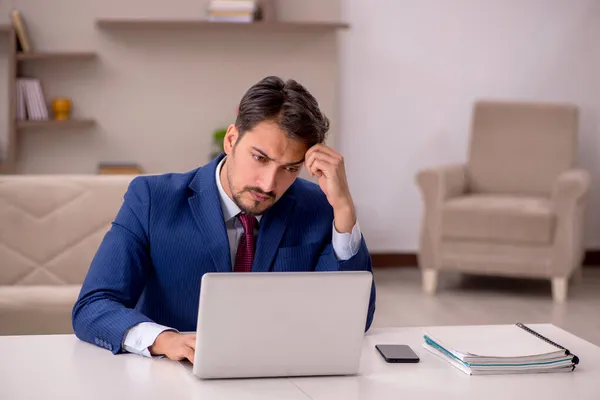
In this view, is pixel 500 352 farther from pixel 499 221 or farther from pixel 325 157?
pixel 499 221

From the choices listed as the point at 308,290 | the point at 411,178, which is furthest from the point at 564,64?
the point at 308,290

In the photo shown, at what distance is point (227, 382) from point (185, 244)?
56 centimetres

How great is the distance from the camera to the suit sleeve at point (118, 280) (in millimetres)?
1706

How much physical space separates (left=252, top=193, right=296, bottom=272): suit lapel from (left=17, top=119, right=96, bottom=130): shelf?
10.7 ft

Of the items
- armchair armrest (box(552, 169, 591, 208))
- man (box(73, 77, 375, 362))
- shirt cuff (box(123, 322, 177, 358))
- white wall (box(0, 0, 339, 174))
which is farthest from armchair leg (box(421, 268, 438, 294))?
shirt cuff (box(123, 322, 177, 358))

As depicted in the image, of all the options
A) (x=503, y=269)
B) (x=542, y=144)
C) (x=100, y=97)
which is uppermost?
(x=100, y=97)

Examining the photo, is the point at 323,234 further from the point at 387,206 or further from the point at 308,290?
the point at 387,206

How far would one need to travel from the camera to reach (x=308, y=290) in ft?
4.83

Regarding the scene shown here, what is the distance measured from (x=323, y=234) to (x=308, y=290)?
62 centimetres

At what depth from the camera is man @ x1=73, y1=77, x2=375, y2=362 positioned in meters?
1.90

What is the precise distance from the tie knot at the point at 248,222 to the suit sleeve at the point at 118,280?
218 mm

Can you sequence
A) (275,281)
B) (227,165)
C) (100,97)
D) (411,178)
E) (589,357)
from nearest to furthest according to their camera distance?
(275,281)
(589,357)
(227,165)
(100,97)
(411,178)

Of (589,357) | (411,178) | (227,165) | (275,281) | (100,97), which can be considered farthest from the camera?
(411,178)

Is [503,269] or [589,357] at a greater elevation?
[589,357]
